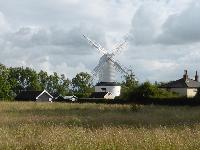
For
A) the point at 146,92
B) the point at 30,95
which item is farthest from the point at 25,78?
the point at 146,92

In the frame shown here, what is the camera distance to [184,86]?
105m

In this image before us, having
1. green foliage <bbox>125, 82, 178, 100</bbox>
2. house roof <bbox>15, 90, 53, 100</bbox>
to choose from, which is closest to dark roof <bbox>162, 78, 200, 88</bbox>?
house roof <bbox>15, 90, 53, 100</bbox>

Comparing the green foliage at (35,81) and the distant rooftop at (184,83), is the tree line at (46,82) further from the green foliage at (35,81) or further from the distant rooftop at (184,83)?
the distant rooftop at (184,83)

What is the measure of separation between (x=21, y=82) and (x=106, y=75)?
3434cm

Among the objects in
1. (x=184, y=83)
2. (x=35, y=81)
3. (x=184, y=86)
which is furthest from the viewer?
(x=35, y=81)

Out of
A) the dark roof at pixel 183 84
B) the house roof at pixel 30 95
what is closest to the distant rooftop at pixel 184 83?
the dark roof at pixel 183 84

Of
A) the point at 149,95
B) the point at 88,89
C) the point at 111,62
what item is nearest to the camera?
the point at 149,95

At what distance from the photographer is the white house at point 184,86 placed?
104m

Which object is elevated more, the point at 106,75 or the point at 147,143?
the point at 106,75

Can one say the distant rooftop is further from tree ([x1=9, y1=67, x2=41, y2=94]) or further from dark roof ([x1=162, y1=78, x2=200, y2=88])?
tree ([x1=9, y1=67, x2=41, y2=94])

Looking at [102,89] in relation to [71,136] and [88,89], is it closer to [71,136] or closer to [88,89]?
[88,89]

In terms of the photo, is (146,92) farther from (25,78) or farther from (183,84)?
(25,78)

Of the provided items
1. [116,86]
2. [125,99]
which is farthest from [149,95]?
[116,86]

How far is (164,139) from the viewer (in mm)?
10359
